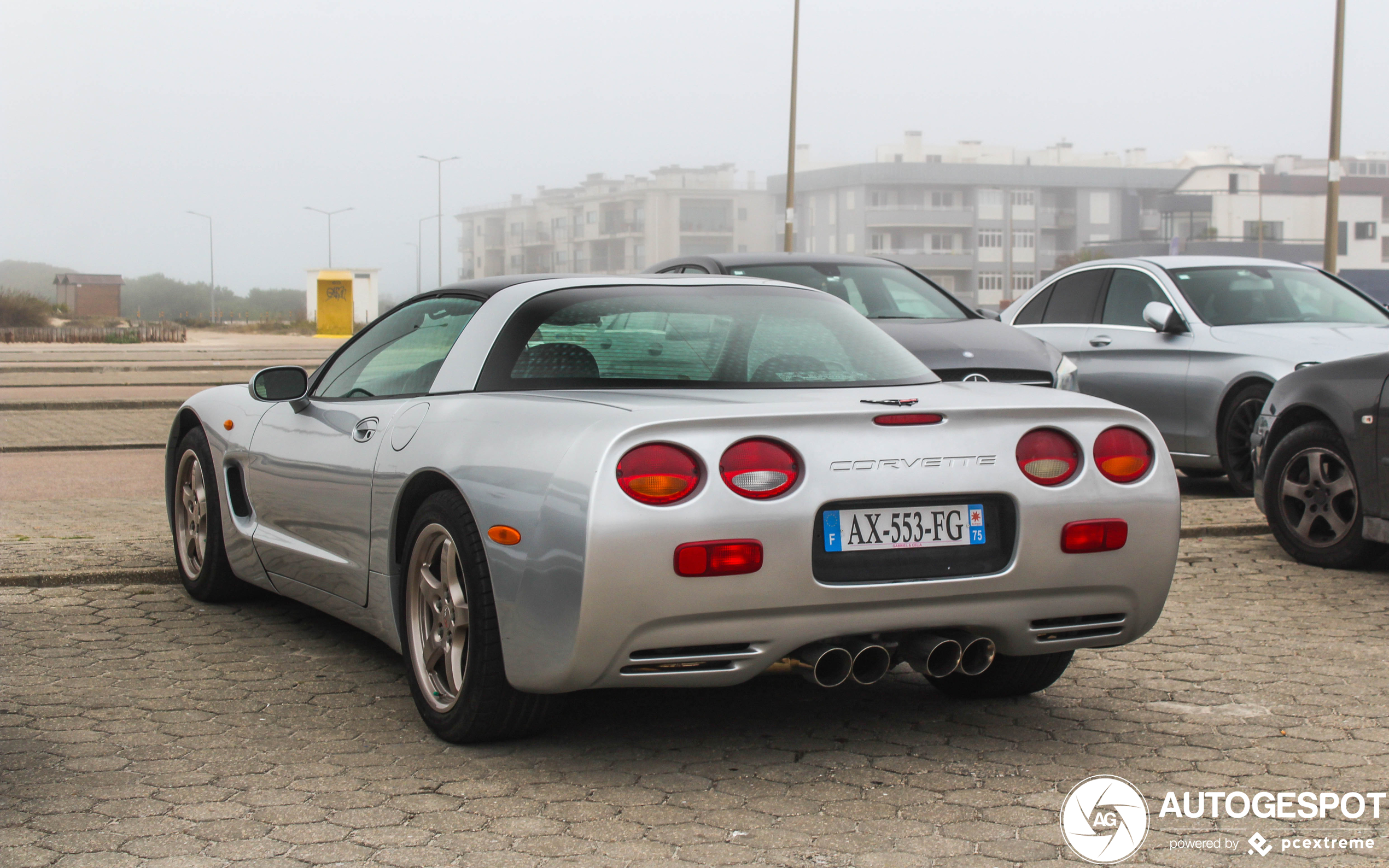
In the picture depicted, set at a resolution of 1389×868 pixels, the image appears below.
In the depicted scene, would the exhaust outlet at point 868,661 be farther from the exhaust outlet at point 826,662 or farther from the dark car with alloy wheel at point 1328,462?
the dark car with alloy wheel at point 1328,462

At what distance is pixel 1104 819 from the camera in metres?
3.52

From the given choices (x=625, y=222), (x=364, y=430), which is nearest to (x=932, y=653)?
(x=364, y=430)

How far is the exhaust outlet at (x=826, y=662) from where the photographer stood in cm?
377

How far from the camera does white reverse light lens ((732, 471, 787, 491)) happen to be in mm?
3643

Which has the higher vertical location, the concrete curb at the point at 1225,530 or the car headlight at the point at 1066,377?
the car headlight at the point at 1066,377

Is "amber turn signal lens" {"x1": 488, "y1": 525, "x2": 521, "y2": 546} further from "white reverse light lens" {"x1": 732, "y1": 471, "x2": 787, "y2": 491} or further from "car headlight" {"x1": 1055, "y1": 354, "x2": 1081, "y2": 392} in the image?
"car headlight" {"x1": 1055, "y1": 354, "x2": 1081, "y2": 392}

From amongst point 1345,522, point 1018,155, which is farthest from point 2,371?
point 1018,155

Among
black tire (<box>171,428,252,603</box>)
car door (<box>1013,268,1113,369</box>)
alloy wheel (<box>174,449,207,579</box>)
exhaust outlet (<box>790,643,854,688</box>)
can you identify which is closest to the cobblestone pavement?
exhaust outlet (<box>790,643,854,688</box>)

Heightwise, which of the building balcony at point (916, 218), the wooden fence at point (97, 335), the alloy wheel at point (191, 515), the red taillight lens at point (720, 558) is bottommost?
the wooden fence at point (97, 335)

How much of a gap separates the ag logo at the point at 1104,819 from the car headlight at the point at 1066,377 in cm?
511

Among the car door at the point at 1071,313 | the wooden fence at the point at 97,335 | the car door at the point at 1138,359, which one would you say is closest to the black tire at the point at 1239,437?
the car door at the point at 1138,359

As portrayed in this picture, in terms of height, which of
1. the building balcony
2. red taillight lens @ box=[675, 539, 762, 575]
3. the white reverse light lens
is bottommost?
red taillight lens @ box=[675, 539, 762, 575]

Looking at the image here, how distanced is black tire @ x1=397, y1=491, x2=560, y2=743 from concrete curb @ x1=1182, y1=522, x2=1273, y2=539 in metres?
5.13

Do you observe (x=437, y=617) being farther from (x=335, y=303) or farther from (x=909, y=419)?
(x=335, y=303)
